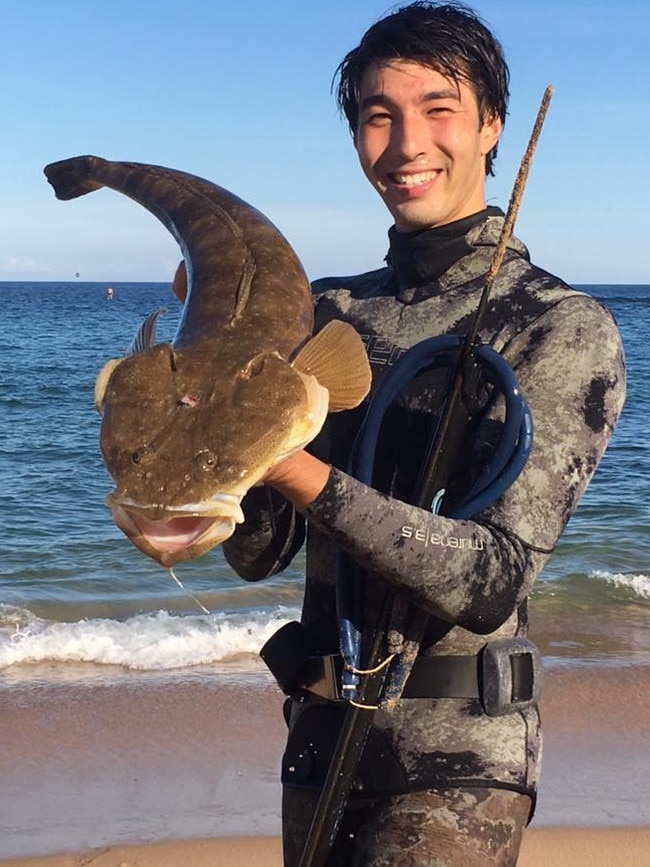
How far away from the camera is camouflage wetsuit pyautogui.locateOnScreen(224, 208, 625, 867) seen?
2219 millimetres

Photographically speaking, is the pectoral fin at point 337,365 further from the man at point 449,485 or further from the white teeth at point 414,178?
the white teeth at point 414,178

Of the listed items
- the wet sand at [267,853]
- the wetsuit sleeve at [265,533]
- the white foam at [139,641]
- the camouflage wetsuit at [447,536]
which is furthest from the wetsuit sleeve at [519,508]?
the white foam at [139,641]

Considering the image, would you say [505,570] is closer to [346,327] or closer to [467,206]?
[346,327]

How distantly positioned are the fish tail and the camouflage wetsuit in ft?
3.37

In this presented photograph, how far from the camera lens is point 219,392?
2156 millimetres

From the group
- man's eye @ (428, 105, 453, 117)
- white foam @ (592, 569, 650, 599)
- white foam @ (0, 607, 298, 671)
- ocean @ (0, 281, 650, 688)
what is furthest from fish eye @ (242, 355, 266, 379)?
white foam @ (592, 569, 650, 599)

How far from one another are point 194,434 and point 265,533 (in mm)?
1007

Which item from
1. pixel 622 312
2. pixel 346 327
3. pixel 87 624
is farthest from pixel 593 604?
pixel 622 312

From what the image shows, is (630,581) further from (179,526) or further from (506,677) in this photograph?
(179,526)

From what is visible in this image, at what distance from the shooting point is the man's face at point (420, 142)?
2.77 m

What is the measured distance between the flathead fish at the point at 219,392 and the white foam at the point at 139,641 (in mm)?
5847

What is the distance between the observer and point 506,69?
2.93 metres

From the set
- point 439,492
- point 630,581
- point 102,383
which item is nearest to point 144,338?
point 102,383

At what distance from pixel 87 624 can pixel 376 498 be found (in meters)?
7.34
